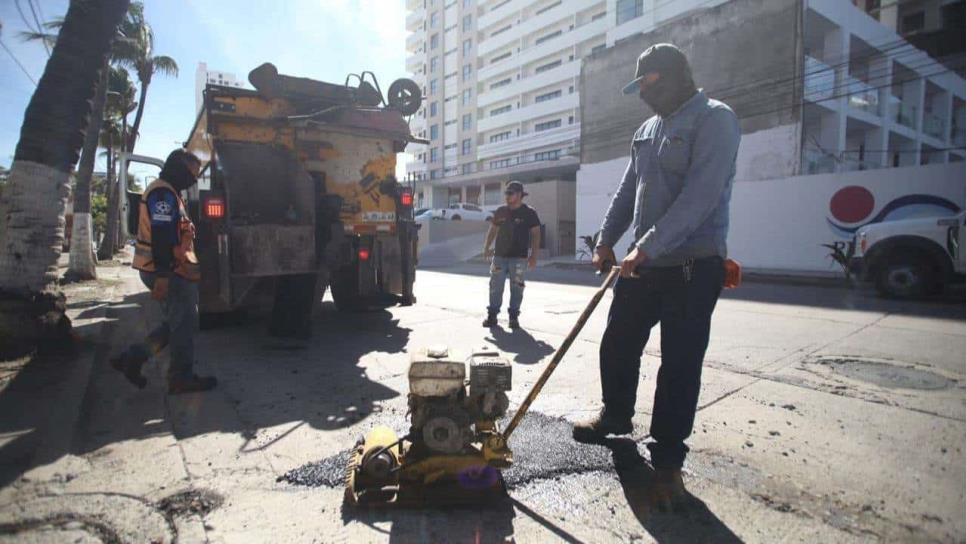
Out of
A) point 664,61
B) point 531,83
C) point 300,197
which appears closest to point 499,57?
point 531,83

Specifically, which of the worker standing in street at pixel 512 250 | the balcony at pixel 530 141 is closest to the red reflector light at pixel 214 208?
the worker standing in street at pixel 512 250

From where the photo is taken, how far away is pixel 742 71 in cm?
1964

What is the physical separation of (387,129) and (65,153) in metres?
3.28

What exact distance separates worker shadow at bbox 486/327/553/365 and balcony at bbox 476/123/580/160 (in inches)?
1477

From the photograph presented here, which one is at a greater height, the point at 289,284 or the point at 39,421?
the point at 289,284

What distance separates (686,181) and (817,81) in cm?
2118

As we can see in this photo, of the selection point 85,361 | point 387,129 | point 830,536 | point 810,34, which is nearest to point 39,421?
point 85,361

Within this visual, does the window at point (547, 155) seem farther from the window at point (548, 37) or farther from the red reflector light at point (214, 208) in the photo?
the red reflector light at point (214, 208)

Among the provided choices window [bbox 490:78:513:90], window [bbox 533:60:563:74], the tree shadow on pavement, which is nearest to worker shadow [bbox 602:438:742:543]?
the tree shadow on pavement

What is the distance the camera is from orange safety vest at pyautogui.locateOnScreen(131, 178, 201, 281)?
3500mm

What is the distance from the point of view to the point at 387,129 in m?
6.50

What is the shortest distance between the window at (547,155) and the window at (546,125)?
2391mm

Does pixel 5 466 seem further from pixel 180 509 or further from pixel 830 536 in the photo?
pixel 830 536

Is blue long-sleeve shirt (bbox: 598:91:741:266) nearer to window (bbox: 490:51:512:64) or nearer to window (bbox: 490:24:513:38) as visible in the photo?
window (bbox: 490:51:512:64)
